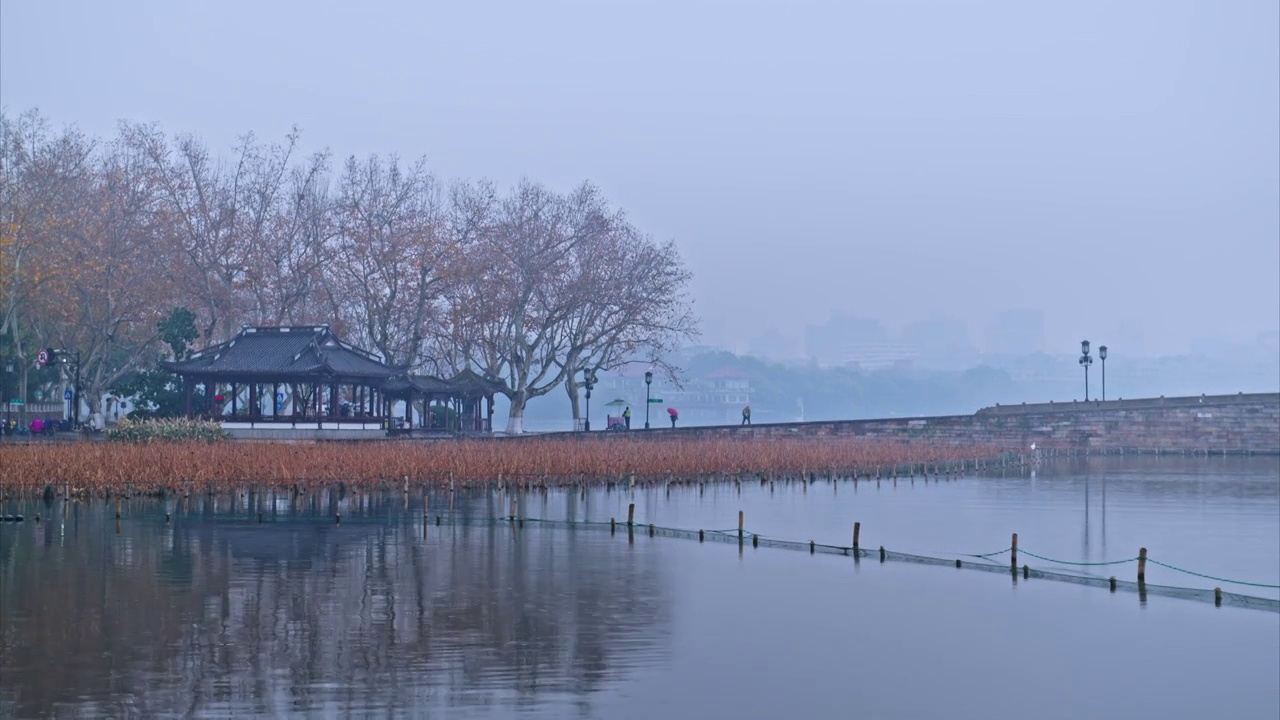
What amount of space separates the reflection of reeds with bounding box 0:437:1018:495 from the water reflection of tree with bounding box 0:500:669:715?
5.77 m

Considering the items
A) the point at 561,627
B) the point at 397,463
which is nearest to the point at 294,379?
the point at 397,463

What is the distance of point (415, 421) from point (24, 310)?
2694 centimetres

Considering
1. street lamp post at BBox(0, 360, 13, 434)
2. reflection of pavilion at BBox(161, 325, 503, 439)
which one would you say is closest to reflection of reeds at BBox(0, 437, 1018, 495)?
reflection of pavilion at BBox(161, 325, 503, 439)

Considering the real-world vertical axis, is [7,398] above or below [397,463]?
above

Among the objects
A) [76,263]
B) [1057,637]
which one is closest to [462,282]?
[76,263]

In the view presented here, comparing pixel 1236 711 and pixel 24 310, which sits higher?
pixel 24 310

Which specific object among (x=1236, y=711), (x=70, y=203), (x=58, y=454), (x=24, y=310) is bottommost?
(x=1236, y=711)

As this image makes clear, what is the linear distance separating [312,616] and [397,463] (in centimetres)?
2220

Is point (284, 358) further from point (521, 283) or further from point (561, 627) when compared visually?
point (561, 627)

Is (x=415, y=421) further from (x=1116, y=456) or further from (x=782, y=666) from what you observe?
(x=782, y=666)

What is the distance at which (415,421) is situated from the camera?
87625mm

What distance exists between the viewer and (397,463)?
43062 millimetres

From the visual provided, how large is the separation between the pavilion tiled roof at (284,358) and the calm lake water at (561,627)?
25166mm

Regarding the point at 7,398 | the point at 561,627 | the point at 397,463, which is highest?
the point at 7,398
